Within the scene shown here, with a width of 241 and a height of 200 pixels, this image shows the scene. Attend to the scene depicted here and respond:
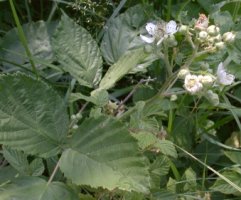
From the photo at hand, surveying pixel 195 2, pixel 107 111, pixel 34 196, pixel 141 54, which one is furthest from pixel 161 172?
pixel 195 2

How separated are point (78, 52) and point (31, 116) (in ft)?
1.20

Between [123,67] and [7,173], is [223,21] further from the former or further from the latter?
[7,173]

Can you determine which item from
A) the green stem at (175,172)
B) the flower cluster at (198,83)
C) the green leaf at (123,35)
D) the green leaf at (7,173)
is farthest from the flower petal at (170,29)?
the green leaf at (7,173)

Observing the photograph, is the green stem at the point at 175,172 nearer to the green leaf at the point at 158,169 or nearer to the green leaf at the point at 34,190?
the green leaf at the point at 158,169

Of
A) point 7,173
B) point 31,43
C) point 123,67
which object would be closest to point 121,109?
point 123,67

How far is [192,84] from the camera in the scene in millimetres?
1310

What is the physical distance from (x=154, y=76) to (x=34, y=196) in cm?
84

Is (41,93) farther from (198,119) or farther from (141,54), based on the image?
(198,119)

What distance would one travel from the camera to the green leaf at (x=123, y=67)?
1466 millimetres

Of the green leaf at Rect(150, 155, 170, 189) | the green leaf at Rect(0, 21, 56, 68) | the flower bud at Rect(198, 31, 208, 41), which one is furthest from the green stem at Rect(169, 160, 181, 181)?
the green leaf at Rect(0, 21, 56, 68)

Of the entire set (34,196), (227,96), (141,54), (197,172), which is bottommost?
(197,172)

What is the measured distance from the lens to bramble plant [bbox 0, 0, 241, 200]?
1243mm

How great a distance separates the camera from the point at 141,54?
4.84 ft

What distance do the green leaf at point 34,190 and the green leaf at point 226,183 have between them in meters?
0.53
